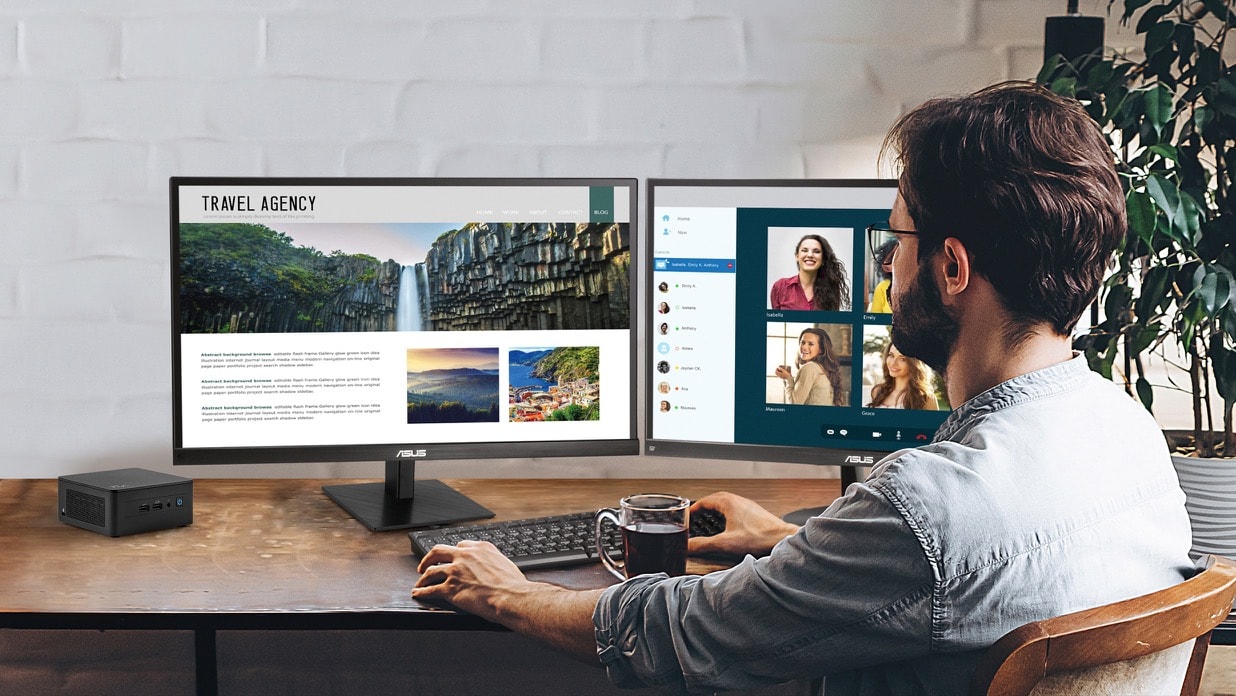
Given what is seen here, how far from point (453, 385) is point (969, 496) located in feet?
2.88

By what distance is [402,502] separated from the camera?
1.59m

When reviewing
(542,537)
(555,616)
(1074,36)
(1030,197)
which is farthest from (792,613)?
(1074,36)

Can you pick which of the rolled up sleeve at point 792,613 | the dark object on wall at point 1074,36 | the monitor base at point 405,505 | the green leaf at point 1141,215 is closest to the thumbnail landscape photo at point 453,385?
the monitor base at point 405,505

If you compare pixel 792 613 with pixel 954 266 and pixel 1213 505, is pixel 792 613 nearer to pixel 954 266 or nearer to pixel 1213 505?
pixel 954 266

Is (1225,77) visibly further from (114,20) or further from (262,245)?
(114,20)

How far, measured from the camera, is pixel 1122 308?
1536 mm

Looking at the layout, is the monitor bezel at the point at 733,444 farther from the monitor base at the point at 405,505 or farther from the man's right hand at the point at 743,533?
the monitor base at the point at 405,505

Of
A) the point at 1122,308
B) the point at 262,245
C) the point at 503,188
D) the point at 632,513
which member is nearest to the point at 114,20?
the point at 262,245

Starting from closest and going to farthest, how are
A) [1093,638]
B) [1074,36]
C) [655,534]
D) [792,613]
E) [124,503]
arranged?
[1093,638] → [792,613] → [655,534] → [124,503] → [1074,36]

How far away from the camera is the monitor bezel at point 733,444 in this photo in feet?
4.99

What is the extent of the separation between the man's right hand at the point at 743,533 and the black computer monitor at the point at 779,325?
0.13 m

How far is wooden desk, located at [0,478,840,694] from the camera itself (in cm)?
115

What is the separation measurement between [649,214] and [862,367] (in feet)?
1.23

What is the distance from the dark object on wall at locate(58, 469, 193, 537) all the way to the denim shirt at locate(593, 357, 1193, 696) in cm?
81
